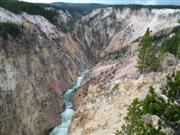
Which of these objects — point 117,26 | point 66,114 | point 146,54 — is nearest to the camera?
point 146,54

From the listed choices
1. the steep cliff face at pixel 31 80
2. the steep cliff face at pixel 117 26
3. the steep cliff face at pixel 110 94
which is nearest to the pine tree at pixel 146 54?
the steep cliff face at pixel 110 94

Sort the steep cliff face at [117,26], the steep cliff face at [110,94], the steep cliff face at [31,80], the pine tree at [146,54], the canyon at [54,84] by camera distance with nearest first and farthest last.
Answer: the steep cliff face at [110,94], the canyon at [54,84], the steep cliff face at [31,80], the pine tree at [146,54], the steep cliff face at [117,26]

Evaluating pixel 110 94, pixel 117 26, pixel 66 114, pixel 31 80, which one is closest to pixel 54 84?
pixel 31 80

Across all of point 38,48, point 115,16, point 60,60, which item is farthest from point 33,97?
point 115,16

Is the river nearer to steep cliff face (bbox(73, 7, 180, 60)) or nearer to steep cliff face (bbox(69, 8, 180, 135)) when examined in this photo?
steep cliff face (bbox(69, 8, 180, 135))

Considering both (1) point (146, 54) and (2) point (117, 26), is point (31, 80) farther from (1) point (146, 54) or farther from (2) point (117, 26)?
(2) point (117, 26)

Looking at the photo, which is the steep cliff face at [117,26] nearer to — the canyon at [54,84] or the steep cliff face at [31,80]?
the canyon at [54,84]

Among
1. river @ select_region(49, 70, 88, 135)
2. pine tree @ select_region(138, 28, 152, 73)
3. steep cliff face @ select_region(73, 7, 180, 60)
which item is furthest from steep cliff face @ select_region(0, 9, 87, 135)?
steep cliff face @ select_region(73, 7, 180, 60)

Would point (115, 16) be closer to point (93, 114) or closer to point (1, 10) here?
point (1, 10)
